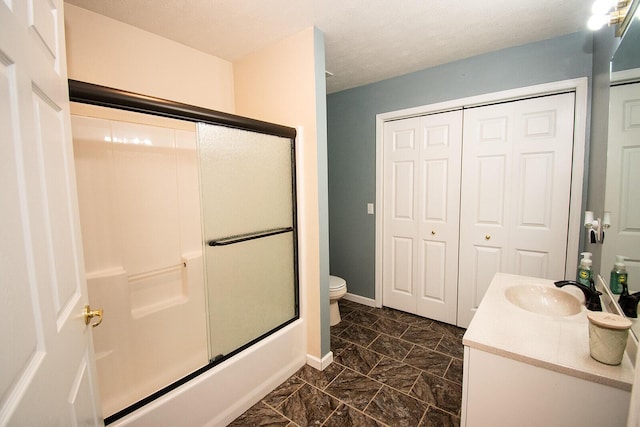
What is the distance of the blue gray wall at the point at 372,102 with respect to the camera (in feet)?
6.61

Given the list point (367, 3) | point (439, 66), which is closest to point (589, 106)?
point (439, 66)

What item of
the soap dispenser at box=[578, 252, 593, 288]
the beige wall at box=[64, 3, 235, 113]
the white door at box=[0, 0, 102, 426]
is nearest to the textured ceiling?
the beige wall at box=[64, 3, 235, 113]

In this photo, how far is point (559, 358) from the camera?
3.02ft

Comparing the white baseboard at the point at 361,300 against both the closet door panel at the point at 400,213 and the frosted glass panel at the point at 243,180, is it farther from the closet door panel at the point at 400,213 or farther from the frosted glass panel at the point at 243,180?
the frosted glass panel at the point at 243,180

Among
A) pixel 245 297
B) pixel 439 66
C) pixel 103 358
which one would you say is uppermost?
pixel 439 66

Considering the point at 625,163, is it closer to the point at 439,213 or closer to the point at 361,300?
the point at 439,213

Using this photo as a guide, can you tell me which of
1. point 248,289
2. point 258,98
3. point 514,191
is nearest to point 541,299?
point 514,191

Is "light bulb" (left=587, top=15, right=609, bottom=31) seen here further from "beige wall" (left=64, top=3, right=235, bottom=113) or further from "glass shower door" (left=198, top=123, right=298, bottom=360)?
"beige wall" (left=64, top=3, right=235, bottom=113)

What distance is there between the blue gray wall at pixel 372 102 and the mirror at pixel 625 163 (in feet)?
2.41

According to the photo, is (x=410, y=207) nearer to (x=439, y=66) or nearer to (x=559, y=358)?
(x=439, y=66)

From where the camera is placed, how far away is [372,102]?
9.45ft

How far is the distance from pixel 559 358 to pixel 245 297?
1.50 meters

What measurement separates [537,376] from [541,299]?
745 mm

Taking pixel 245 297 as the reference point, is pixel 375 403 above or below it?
Answer: below
